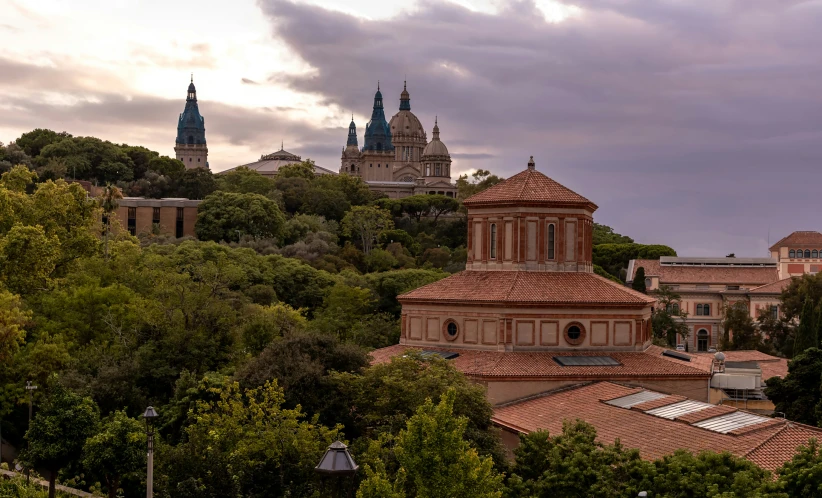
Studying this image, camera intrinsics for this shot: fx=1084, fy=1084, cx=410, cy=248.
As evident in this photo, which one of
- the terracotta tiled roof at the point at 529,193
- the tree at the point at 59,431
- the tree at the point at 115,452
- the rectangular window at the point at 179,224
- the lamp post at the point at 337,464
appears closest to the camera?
the lamp post at the point at 337,464

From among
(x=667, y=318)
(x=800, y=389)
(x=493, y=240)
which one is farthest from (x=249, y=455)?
(x=667, y=318)

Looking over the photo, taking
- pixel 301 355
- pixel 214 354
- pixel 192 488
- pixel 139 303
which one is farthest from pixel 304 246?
pixel 192 488

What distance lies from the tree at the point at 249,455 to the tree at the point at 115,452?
2.56 meters

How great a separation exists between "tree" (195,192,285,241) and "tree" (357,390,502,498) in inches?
2953

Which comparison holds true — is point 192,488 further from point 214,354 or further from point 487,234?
point 487,234

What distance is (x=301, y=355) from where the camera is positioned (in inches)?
1387

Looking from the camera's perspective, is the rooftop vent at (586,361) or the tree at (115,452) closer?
the tree at (115,452)

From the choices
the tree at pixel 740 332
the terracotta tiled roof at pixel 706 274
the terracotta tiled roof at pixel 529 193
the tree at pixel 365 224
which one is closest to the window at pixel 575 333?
the terracotta tiled roof at pixel 529 193

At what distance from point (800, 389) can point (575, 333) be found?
927cm

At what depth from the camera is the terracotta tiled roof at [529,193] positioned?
47219 mm

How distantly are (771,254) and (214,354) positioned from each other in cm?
10617

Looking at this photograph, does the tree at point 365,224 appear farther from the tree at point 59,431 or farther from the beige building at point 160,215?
the tree at point 59,431

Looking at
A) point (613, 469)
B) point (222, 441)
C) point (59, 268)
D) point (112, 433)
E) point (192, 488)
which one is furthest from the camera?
point (59, 268)

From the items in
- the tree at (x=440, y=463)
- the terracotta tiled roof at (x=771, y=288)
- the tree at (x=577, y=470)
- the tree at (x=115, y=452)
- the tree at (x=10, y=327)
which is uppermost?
the terracotta tiled roof at (x=771, y=288)
